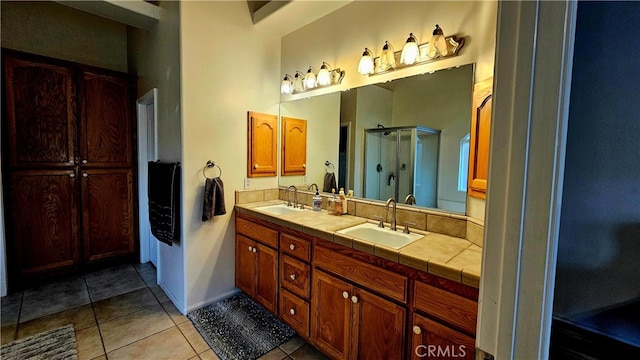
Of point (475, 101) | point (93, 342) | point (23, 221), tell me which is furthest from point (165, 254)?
point (475, 101)

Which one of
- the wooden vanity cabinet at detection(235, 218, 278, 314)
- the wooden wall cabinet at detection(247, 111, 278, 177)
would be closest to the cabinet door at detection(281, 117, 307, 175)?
the wooden wall cabinet at detection(247, 111, 278, 177)

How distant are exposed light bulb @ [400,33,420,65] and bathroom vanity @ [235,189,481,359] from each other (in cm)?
101

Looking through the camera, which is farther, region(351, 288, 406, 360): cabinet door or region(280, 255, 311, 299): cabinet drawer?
region(280, 255, 311, 299): cabinet drawer

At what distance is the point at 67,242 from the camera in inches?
116

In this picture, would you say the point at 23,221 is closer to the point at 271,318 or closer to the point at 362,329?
the point at 271,318

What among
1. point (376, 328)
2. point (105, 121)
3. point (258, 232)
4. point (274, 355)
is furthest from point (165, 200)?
point (376, 328)

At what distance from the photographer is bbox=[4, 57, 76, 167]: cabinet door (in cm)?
259

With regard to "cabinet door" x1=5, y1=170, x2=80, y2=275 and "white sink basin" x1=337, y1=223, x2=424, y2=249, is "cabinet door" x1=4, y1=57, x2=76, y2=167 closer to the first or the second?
"cabinet door" x1=5, y1=170, x2=80, y2=275

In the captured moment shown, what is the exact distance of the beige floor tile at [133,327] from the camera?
6.62 ft

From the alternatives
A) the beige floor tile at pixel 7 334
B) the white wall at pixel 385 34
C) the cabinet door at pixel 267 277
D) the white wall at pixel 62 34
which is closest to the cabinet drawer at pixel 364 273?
the cabinet door at pixel 267 277

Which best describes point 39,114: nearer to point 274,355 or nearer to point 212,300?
point 212,300

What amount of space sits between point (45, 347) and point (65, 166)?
5.82 ft

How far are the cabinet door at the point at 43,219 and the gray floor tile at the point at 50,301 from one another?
0.34m

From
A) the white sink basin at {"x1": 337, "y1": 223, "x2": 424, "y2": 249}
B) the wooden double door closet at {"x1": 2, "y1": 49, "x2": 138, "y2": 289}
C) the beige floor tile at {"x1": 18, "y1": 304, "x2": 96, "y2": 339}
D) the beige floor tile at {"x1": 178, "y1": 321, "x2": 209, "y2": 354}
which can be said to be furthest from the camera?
the wooden double door closet at {"x1": 2, "y1": 49, "x2": 138, "y2": 289}
